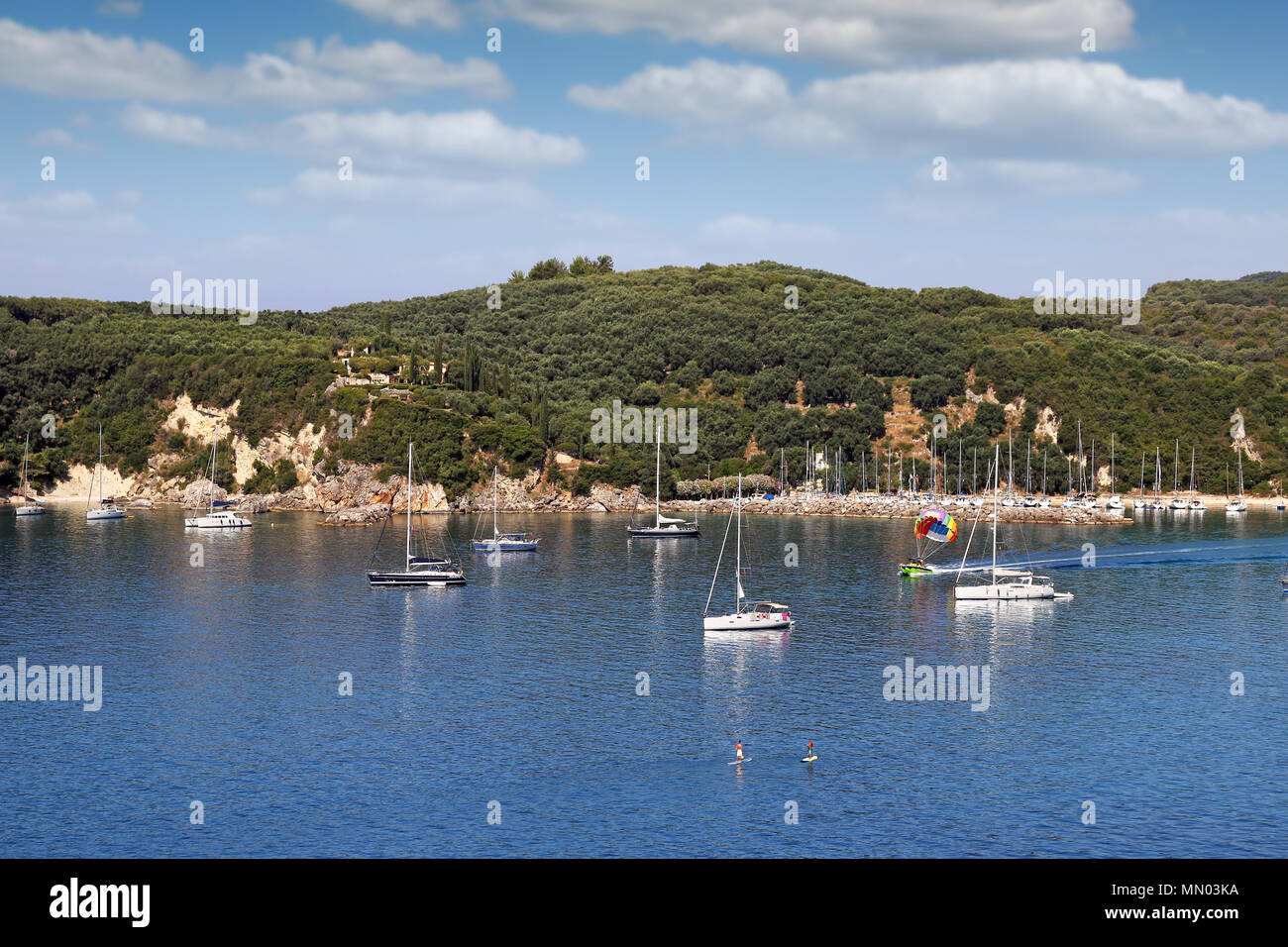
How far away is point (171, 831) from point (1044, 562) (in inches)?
3661

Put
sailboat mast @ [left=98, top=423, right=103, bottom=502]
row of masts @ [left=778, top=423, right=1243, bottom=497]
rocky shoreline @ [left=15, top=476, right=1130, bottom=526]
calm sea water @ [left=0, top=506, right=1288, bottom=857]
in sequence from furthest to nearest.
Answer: row of masts @ [left=778, top=423, right=1243, bottom=497] < sailboat mast @ [left=98, top=423, right=103, bottom=502] < rocky shoreline @ [left=15, top=476, right=1130, bottom=526] < calm sea water @ [left=0, top=506, right=1288, bottom=857]

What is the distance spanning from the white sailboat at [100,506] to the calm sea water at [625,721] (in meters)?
54.8

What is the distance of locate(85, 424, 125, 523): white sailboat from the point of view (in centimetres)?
15212

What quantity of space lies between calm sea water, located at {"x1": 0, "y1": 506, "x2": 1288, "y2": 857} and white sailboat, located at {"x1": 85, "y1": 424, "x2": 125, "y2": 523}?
54.8 m

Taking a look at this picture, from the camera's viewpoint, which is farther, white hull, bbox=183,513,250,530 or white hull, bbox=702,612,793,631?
white hull, bbox=183,513,250,530

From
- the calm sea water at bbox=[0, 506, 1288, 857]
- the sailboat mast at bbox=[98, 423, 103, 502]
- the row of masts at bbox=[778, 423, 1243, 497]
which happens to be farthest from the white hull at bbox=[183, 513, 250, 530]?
the row of masts at bbox=[778, 423, 1243, 497]

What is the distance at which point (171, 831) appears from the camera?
132ft

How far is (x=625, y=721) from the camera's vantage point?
54281 mm

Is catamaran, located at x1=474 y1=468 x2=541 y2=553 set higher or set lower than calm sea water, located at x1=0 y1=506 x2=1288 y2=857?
higher

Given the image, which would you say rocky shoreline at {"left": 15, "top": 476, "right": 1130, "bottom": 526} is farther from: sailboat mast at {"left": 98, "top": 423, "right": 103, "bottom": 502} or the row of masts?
the row of masts

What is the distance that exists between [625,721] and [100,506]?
147 m

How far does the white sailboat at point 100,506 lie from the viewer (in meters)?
152
